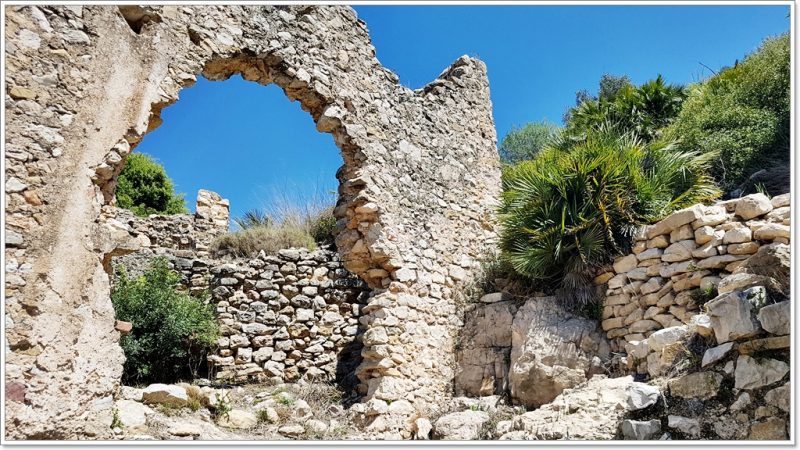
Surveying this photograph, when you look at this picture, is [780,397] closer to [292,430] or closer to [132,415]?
[292,430]

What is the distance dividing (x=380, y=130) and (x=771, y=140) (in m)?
5.80

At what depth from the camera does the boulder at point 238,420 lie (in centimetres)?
627

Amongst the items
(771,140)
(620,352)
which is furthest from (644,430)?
(771,140)

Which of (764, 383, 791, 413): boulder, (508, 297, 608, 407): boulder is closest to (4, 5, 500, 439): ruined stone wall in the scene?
(508, 297, 608, 407): boulder

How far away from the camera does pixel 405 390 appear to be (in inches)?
284

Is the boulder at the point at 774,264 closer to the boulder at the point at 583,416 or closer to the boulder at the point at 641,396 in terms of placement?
the boulder at the point at 641,396

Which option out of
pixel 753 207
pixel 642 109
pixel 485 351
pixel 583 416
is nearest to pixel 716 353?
pixel 583 416

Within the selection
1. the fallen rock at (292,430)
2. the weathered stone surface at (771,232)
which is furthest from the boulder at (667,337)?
the fallen rock at (292,430)

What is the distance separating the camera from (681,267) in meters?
6.66

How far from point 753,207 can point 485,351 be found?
3166 mm

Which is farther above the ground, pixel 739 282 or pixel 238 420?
pixel 739 282

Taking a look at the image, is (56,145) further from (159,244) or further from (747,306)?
(159,244)

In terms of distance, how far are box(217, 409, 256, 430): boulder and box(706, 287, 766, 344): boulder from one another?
4191 mm

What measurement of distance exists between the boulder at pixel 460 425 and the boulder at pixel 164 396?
250cm
